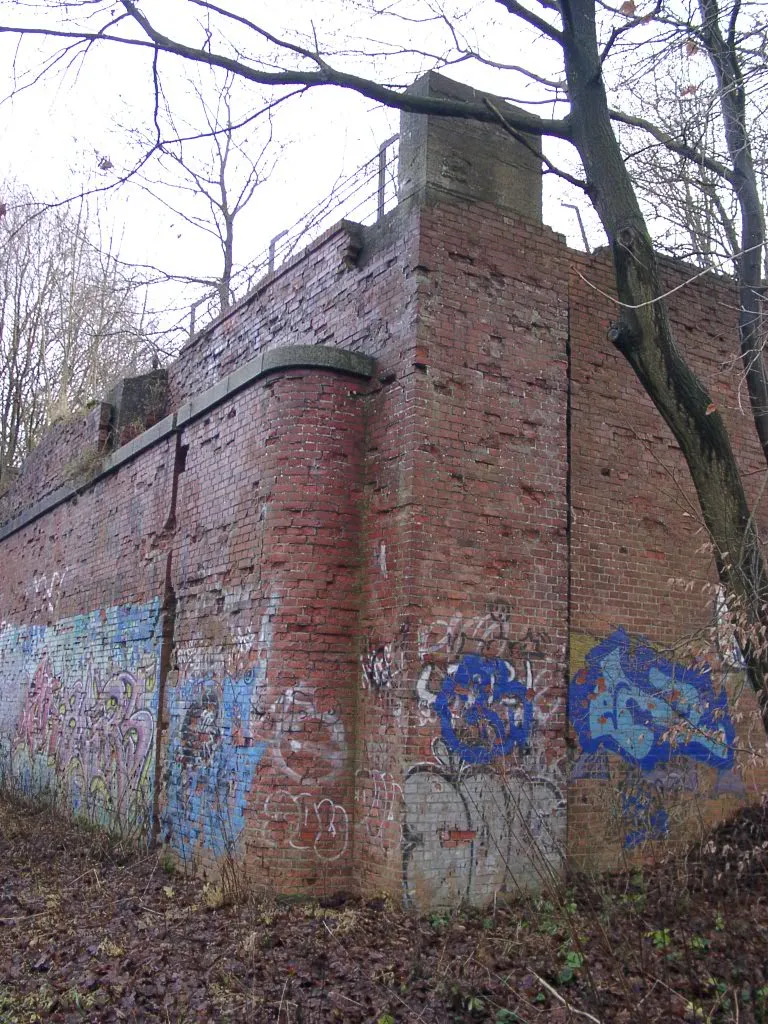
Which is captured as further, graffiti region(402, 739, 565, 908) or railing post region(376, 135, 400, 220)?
railing post region(376, 135, 400, 220)

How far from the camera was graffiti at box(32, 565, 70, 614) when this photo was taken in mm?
12927

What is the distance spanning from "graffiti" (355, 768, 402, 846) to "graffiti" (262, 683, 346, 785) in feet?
0.79

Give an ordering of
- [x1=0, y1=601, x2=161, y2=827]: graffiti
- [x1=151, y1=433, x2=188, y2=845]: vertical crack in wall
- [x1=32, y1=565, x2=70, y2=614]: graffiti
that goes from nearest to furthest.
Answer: [x1=151, y1=433, x2=188, y2=845]: vertical crack in wall
[x1=0, y1=601, x2=161, y2=827]: graffiti
[x1=32, y1=565, x2=70, y2=614]: graffiti

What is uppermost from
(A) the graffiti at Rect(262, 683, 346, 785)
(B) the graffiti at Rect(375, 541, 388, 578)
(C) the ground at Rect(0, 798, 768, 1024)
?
(B) the graffiti at Rect(375, 541, 388, 578)

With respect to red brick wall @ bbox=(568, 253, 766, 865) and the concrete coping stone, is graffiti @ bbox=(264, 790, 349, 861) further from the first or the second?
the concrete coping stone

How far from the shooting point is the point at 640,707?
27.3ft

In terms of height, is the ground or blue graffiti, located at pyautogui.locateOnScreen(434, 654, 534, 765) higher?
blue graffiti, located at pyautogui.locateOnScreen(434, 654, 534, 765)

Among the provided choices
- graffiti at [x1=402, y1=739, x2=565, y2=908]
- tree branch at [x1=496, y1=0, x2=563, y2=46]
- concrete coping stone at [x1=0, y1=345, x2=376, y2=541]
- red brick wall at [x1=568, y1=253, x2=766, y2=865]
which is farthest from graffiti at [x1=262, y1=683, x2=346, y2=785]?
tree branch at [x1=496, y1=0, x2=563, y2=46]

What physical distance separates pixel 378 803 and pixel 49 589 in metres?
7.85

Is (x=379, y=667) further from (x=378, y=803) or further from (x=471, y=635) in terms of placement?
(x=378, y=803)

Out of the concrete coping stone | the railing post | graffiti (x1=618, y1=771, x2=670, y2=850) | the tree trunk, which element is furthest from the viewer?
the railing post

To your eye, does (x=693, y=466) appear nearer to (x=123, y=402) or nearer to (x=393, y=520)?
(x=393, y=520)

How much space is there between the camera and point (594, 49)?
290 inches

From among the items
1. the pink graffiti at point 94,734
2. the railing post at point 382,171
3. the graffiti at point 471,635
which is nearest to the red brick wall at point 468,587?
the graffiti at point 471,635
